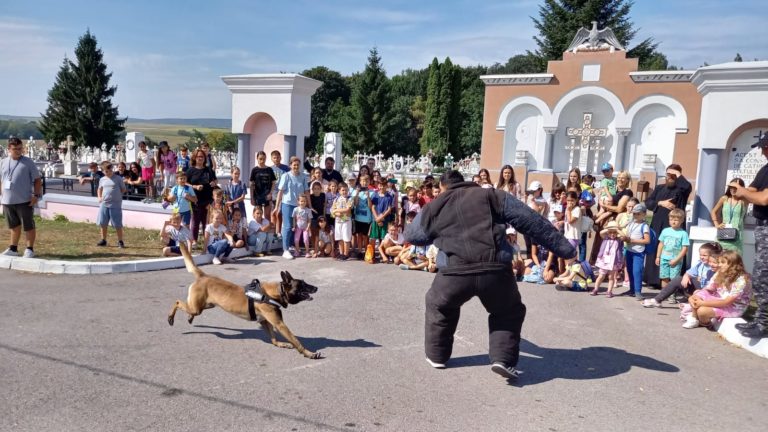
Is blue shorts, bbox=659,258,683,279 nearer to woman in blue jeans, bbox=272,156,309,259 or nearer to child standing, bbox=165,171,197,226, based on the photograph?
woman in blue jeans, bbox=272,156,309,259

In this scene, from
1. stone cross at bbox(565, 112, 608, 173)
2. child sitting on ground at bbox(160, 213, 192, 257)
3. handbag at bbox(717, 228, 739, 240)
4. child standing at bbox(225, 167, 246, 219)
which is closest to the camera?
handbag at bbox(717, 228, 739, 240)

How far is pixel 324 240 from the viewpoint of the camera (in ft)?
34.2

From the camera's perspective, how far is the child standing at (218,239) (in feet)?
31.6

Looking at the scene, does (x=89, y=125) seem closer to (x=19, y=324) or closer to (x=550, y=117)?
(x=550, y=117)

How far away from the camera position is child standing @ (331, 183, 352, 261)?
10242mm

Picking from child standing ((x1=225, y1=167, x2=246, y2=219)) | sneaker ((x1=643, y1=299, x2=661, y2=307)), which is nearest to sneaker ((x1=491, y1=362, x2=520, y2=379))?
sneaker ((x1=643, y1=299, x2=661, y2=307))

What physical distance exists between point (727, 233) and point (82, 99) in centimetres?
4728

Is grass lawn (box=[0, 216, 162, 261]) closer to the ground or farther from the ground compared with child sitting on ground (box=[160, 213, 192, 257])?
closer to the ground

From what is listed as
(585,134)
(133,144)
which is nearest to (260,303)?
(133,144)

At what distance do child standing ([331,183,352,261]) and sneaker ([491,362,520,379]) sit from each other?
18.6 ft

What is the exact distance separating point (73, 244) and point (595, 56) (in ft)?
74.1

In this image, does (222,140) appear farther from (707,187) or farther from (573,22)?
(707,187)

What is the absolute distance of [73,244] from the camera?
1038 centimetres

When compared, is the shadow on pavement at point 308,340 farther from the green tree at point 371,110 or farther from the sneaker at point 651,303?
the green tree at point 371,110
